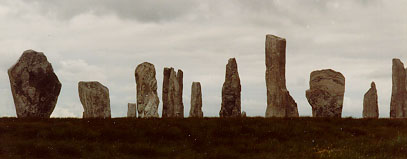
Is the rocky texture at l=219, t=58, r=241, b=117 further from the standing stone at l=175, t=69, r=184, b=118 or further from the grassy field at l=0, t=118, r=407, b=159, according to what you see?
the standing stone at l=175, t=69, r=184, b=118

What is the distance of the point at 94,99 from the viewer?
3086cm

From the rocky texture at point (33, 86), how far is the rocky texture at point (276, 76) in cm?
1243

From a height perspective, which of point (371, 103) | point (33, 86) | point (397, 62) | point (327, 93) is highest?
point (397, 62)

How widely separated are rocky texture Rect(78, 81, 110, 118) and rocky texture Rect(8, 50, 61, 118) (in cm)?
250

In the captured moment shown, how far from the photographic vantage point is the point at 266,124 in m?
23.6

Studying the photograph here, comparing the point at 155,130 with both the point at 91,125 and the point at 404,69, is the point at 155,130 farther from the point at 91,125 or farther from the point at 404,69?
the point at 404,69

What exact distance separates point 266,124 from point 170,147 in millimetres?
5131

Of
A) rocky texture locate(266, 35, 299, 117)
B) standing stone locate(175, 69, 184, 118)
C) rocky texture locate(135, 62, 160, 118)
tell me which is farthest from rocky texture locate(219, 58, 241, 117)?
standing stone locate(175, 69, 184, 118)

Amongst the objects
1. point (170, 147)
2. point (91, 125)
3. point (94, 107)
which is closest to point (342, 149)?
point (170, 147)

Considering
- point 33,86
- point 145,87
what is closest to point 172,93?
point 145,87

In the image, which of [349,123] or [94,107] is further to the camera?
[94,107]

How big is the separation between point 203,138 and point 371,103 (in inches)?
932

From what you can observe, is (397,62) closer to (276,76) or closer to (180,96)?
(276,76)

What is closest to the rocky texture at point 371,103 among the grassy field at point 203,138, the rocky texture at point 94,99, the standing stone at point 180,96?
the standing stone at point 180,96
